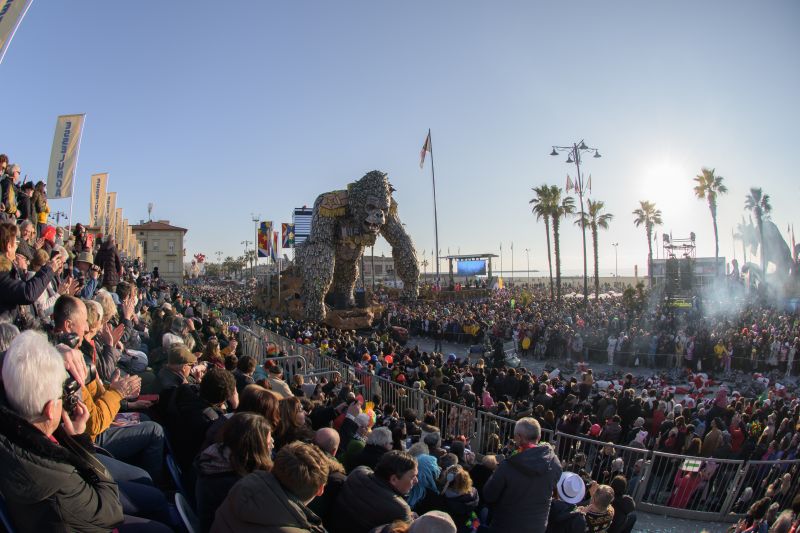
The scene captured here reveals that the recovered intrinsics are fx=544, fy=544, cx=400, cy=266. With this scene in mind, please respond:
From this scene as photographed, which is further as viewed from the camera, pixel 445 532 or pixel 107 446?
pixel 107 446

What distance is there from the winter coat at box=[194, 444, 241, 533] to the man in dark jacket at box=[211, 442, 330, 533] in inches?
15.6

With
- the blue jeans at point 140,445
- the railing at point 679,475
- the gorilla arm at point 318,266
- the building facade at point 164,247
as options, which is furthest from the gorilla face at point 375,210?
the building facade at point 164,247

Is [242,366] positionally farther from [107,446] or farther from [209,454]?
[209,454]

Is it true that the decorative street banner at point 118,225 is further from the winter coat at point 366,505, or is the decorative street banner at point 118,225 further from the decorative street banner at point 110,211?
the winter coat at point 366,505

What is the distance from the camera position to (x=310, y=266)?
952 inches

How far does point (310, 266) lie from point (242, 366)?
18.9 m

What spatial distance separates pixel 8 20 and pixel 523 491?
9382mm

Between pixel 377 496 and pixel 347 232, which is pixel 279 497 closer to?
pixel 377 496

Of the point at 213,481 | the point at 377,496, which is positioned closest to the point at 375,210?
the point at 377,496

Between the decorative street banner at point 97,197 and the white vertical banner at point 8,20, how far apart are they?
15.6 metres

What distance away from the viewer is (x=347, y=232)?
25.2 meters

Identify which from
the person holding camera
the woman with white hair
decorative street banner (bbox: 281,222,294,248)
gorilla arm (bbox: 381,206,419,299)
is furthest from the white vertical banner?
decorative street banner (bbox: 281,222,294,248)

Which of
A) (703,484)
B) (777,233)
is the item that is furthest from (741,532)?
(777,233)

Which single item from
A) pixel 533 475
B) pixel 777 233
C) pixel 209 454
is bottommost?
pixel 533 475
